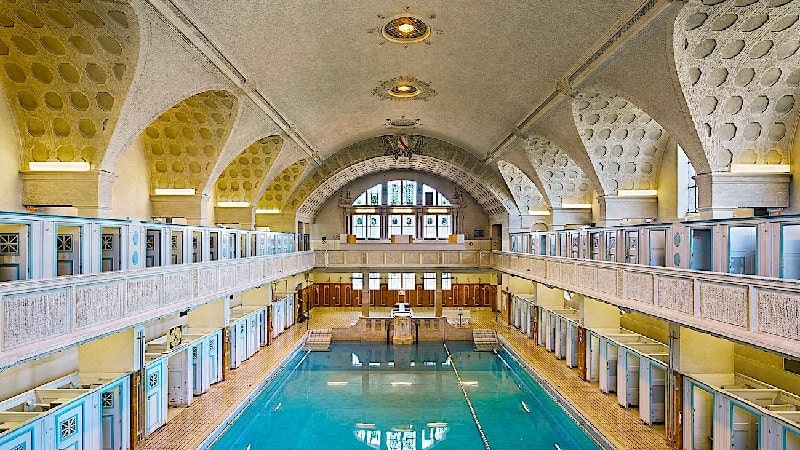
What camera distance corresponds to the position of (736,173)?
11227mm

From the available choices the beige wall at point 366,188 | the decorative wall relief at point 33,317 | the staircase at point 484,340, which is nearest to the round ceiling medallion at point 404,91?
the staircase at point 484,340

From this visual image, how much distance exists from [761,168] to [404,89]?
1036 cm

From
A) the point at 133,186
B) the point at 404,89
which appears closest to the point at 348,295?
the point at 404,89

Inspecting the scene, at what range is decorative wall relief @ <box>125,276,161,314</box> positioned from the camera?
32.9ft

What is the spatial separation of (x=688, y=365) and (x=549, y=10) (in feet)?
22.2

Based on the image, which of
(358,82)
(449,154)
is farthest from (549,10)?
(449,154)

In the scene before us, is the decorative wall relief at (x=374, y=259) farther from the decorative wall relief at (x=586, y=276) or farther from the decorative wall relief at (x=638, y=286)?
the decorative wall relief at (x=638, y=286)

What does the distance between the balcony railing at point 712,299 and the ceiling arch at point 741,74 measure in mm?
2534

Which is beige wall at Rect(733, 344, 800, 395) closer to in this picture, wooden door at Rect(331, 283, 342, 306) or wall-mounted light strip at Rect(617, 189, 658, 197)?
wall-mounted light strip at Rect(617, 189, 658, 197)

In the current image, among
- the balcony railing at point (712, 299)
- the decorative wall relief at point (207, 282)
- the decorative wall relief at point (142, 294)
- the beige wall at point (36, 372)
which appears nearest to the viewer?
the balcony railing at point (712, 299)

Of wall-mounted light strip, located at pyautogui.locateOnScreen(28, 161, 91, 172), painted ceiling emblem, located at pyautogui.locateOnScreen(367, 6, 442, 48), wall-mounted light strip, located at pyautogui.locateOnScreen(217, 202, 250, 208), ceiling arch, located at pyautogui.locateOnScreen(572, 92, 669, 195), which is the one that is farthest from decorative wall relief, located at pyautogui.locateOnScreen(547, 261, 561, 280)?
wall-mounted light strip, located at pyautogui.locateOnScreen(28, 161, 91, 172)

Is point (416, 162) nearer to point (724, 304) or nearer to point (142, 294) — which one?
point (142, 294)

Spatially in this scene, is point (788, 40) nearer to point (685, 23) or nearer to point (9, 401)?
point (685, 23)

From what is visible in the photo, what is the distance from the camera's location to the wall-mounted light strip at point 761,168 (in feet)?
37.0
